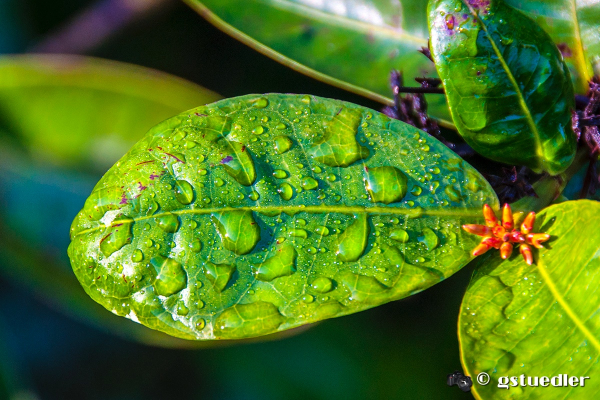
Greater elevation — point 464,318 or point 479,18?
point 479,18

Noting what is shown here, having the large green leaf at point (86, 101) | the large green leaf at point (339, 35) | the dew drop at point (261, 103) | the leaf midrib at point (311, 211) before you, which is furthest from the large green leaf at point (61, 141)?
the leaf midrib at point (311, 211)

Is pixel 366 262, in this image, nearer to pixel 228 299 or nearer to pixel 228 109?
pixel 228 299

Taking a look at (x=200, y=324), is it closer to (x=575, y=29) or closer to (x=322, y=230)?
(x=322, y=230)

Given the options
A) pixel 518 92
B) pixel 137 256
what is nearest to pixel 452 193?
pixel 518 92

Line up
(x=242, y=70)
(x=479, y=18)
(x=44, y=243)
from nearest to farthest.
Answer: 1. (x=479, y=18)
2. (x=44, y=243)
3. (x=242, y=70)

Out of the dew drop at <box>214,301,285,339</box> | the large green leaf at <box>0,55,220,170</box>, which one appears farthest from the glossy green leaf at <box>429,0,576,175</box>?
the large green leaf at <box>0,55,220,170</box>

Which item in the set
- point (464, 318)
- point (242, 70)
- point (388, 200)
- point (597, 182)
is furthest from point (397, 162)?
point (242, 70)
